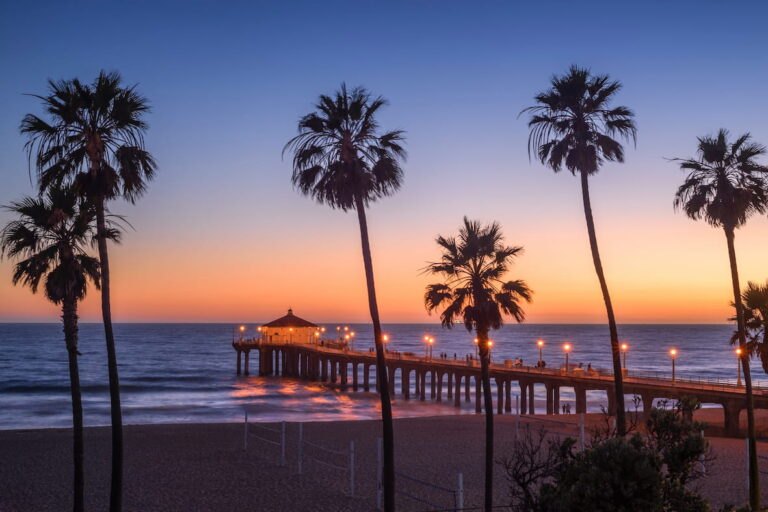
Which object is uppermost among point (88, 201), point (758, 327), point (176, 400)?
point (88, 201)

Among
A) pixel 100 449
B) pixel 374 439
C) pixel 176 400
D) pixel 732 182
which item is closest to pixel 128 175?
pixel 732 182

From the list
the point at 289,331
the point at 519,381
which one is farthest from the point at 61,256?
the point at 289,331

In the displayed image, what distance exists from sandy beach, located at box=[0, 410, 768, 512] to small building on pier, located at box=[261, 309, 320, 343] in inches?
2072

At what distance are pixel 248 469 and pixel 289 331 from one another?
67.4 m

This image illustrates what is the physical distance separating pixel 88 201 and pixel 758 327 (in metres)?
22.7

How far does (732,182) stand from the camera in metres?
20.3

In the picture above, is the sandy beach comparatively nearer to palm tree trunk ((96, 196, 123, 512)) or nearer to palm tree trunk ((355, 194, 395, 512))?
palm tree trunk ((355, 194, 395, 512))

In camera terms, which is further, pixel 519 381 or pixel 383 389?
pixel 519 381

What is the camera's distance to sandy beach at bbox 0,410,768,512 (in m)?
Result: 20.8

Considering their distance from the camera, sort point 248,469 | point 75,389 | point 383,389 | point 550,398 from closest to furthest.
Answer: point 75,389 → point 383,389 → point 248,469 → point 550,398

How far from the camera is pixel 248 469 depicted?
25.1 metres

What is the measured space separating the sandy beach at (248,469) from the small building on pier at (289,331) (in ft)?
173

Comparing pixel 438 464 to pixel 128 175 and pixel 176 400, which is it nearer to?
pixel 128 175

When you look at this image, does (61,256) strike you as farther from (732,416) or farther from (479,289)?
(732,416)
